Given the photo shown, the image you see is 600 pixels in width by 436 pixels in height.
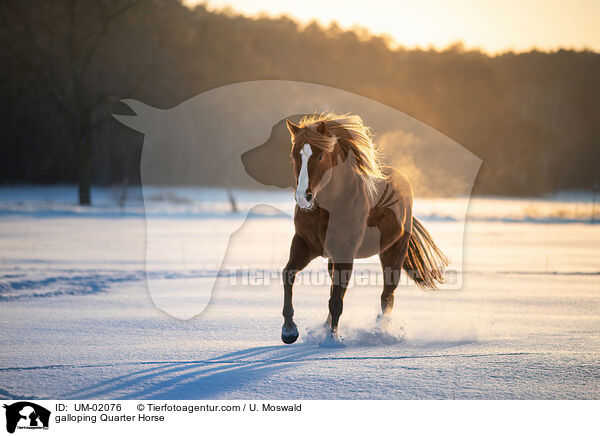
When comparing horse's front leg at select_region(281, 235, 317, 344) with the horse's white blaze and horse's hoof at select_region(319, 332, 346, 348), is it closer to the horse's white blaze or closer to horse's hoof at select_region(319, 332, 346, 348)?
horse's hoof at select_region(319, 332, 346, 348)

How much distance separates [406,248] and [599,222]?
471 inches

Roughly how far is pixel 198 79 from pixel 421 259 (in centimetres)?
1807

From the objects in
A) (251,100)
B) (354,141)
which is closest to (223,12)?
(251,100)

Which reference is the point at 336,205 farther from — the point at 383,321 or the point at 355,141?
the point at 383,321

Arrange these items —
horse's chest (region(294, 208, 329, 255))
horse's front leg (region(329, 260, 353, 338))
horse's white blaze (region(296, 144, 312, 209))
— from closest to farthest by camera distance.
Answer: horse's white blaze (region(296, 144, 312, 209)), horse's chest (region(294, 208, 329, 255)), horse's front leg (region(329, 260, 353, 338))

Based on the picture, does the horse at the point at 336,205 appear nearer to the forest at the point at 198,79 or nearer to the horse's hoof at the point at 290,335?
the horse's hoof at the point at 290,335

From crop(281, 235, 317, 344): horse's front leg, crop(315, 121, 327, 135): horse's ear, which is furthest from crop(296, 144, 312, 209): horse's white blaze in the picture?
crop(281, 235, 317, 344): horse's front leg

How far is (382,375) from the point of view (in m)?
3.21

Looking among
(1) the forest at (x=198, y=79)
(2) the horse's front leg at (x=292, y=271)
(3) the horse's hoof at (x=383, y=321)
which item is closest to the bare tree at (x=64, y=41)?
(1) the forest at (x=198, y=79)
